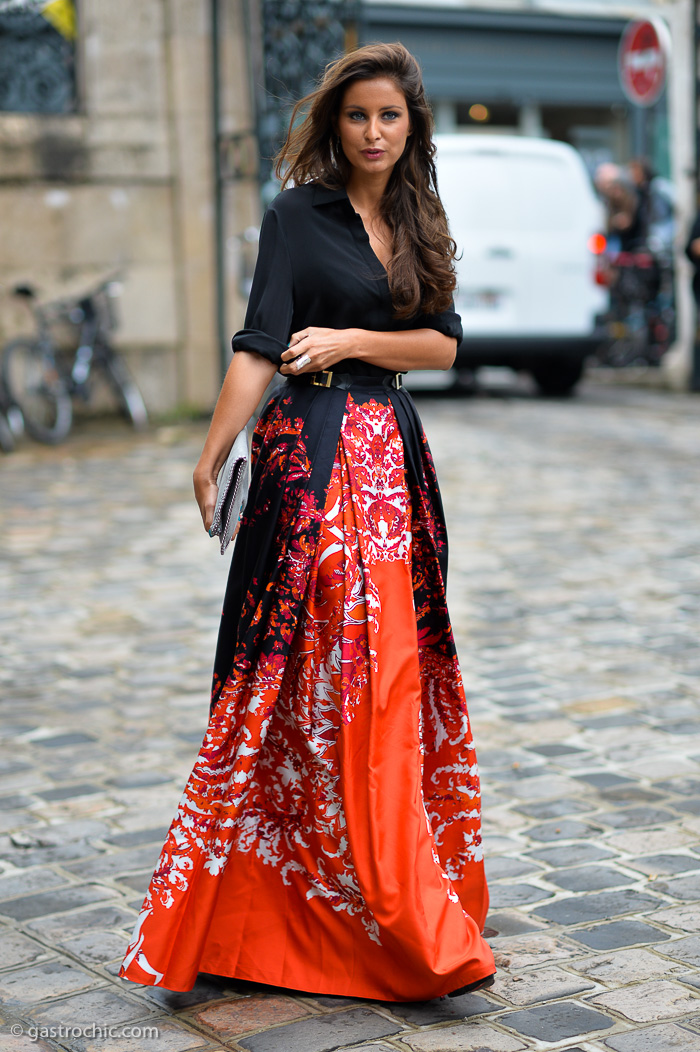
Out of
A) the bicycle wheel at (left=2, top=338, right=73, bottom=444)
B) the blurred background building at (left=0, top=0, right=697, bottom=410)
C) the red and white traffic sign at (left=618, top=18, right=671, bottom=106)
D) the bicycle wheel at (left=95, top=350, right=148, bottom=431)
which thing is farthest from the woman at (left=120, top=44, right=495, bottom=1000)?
the red and white traffic sign at (left=618, top=18, right=671, bottom=106)

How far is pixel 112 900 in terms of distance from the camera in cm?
345

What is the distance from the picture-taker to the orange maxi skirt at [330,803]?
2.82 m

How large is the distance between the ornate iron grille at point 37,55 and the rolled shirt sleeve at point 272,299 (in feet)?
32.3

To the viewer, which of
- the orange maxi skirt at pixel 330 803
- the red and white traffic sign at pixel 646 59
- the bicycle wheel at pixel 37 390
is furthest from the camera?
the red and white traffic sign at pixel 646 59

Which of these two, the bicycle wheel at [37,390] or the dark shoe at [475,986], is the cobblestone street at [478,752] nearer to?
the dark shoe at [475,986]

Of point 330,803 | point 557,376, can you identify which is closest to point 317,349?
point 330,803

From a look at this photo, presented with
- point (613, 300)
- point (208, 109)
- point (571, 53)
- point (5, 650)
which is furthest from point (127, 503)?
point (571, 53)

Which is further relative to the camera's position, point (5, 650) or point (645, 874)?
point (5, 650)

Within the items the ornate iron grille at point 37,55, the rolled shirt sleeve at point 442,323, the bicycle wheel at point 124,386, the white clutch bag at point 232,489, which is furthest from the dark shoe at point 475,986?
the ornate iron grille at point 37,55

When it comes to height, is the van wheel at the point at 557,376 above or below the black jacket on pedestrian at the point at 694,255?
below

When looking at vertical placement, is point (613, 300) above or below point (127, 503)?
above

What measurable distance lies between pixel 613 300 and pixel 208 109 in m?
6.25

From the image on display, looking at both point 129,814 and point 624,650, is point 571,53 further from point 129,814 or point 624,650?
point 129,814

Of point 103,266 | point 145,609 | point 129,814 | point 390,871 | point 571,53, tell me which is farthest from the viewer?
point 571,53
